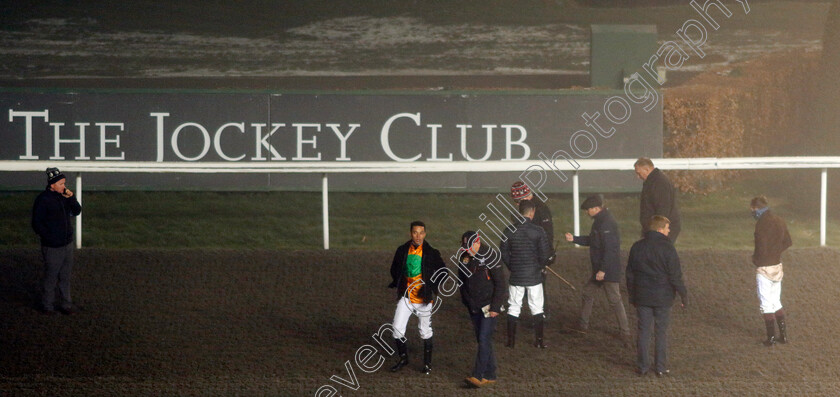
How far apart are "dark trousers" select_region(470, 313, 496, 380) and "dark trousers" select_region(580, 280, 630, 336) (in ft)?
4.60

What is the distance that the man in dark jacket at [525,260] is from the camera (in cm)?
856

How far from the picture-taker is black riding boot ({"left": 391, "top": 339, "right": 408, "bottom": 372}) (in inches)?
329

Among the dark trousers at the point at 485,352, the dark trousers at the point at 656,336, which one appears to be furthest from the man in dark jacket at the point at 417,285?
the dark trousers at the point at 656,336

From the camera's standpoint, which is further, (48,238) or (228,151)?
(228,151)

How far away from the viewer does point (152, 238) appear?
11391 millimetres

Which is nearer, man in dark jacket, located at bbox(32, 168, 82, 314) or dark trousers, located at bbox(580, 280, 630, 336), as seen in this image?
dark trousers, located at bbox(580, 280, 630, 336)

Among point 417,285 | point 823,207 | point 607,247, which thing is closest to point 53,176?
point 417,285

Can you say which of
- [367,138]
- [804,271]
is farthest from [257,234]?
[804,271]

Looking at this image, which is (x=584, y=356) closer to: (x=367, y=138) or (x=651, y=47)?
(x=367, y=138)

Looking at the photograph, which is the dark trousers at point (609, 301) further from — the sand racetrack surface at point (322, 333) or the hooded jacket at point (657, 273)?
the hooded jacket at point (657, 273)

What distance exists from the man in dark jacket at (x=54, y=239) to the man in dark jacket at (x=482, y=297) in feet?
12.0

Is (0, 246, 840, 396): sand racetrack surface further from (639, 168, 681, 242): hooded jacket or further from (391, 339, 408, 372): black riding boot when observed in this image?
(639, 168, 681, 242): hooded jacket

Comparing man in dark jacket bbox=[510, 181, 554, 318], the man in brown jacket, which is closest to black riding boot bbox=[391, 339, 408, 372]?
man in dark jacket bbox=[510, 181, 554, 318]

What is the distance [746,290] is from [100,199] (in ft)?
24.5
